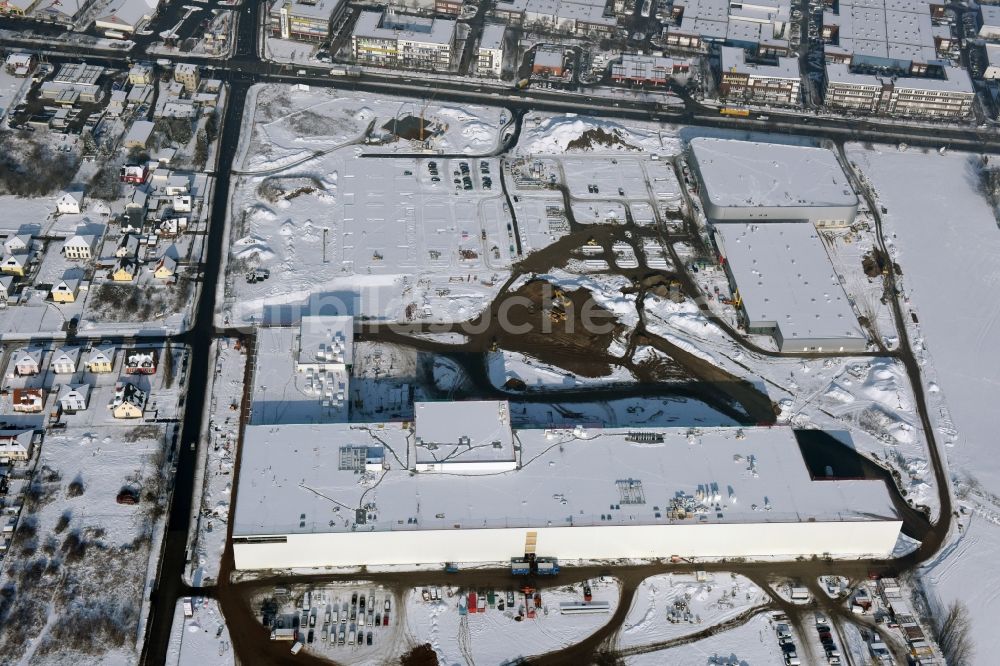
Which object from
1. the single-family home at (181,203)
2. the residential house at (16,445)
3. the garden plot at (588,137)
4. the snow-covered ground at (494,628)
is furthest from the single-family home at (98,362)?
the garden plot at (588,137)

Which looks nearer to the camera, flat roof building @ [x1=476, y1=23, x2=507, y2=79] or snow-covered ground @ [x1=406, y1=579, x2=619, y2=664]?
snow-covered ground @ [x1=406, y1=579, x2=619, y2=664]

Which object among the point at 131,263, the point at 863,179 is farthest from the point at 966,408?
the point at 131,263

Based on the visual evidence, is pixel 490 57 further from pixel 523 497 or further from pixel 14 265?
pixel 523 497

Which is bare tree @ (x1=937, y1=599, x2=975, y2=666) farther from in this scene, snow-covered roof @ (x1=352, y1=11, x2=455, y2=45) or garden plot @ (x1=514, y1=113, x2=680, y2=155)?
snow-covered roof @ (x1=352, y1=11, x2=455, y2=45)

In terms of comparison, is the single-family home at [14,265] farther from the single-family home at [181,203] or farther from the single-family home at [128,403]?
the single-family home at [128,403]

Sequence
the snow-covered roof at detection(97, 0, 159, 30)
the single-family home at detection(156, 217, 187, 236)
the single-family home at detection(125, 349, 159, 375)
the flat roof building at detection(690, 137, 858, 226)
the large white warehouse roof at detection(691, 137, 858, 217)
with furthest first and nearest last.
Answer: the snow-covered roof at detection(97, 0, 159, 30) < the large white warehouse roof at detection(691, 137, 858, 217) < the flat roof building at detection(690, 137, 858, 226) < the single-family home at detection(156, 217, 187, 236) < the single-family home at detection(125, 349, 159, 375)

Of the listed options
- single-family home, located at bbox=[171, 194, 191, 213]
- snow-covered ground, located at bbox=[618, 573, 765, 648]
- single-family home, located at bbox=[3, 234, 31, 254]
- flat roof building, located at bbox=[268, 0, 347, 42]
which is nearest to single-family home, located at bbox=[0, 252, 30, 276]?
single-family home, located at bbox=[3, 234, 31, 254]

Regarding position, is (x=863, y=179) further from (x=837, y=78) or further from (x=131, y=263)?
(x=131, y=263)
